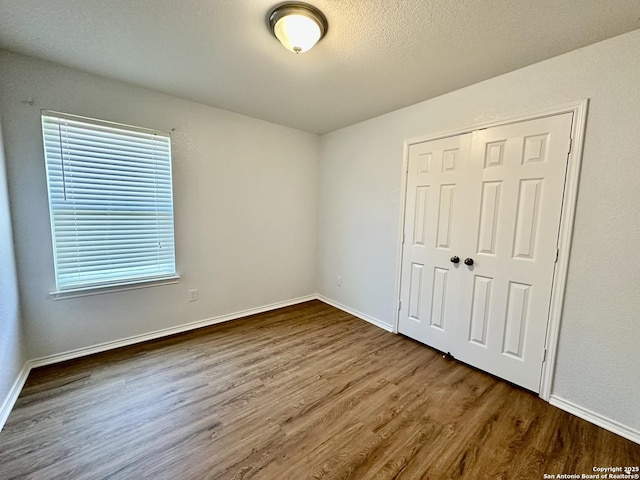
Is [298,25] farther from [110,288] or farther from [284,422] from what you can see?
[110,288]

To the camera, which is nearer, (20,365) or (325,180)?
(20,365)

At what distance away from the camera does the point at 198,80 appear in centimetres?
223

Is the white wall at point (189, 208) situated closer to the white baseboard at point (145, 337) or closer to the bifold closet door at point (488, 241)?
the white baseboard at point (145, 337)

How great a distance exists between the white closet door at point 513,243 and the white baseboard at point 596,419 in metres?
0.14

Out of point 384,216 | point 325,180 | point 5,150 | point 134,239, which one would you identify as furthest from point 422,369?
point 5,150

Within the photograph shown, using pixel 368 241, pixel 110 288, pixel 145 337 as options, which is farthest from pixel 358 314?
pixel 110 288

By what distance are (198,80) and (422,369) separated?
3226 millimetres

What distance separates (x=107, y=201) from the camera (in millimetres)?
2312

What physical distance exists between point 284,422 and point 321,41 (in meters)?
2.52

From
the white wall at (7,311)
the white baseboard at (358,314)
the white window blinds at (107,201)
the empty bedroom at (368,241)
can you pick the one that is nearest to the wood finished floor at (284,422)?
the empty bedroom at (368,241)

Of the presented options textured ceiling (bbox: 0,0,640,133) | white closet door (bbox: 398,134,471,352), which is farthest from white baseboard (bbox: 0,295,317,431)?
textured ceiling (bbox: 0,0,640,133)

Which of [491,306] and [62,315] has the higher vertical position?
[491,306]

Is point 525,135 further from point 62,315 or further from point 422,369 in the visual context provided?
point 62,315

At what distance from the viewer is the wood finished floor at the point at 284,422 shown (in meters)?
1.36
